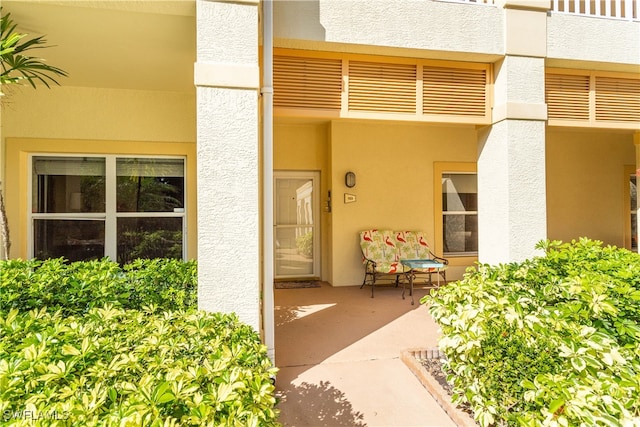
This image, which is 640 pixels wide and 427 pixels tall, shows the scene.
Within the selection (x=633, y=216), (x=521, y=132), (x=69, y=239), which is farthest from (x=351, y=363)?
(x=633, y=216)

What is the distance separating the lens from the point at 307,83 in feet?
13.2

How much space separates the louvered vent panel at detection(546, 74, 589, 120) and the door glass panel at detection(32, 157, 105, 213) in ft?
21.8

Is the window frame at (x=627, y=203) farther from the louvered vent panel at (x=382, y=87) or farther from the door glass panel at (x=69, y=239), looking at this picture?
the door glass panel at (x=69, y=239)

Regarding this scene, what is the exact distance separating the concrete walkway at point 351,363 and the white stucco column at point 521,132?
1.79 m

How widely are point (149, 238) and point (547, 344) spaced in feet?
17.9

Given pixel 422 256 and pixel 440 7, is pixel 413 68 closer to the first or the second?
pixel 440 7

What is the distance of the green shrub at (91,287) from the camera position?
3.35 meters

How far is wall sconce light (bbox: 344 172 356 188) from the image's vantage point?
741 centimetres

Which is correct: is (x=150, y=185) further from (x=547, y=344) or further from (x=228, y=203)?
(x=547, y=344)

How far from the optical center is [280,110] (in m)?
3.91

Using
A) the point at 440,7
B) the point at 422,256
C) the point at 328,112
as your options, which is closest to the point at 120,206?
the point at 328,112

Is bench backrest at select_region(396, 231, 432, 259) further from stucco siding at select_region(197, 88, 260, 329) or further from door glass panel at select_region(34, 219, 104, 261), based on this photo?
door glass panel at select_region(34, 219, 104, 261)

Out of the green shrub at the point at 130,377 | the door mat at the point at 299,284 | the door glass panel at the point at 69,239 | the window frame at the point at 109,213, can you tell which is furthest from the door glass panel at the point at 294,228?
the green shrub at the point at 130,377

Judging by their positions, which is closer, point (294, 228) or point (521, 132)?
point (521, 132)
